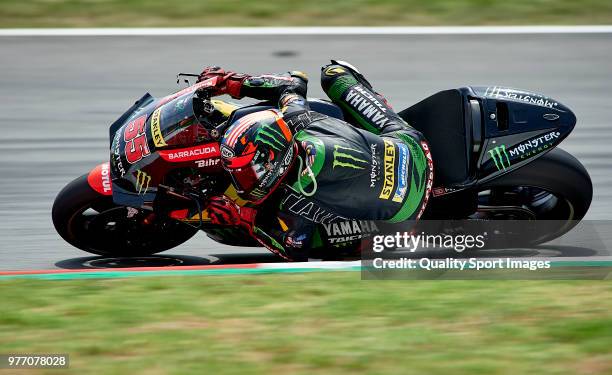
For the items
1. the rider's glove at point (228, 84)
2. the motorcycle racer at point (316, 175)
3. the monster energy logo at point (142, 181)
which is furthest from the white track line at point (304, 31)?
the monster energy logo at point (142, 181)

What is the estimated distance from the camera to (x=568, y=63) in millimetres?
10352

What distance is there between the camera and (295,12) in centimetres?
1151

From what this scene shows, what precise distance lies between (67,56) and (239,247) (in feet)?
14.1

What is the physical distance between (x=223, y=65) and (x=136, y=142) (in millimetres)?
4648

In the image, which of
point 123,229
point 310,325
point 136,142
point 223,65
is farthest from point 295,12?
point 310,325

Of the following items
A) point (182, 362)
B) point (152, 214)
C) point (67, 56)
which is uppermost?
point (67, 56)

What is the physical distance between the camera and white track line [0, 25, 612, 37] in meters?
11.0

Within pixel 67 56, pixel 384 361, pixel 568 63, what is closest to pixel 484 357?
pixel 384 361

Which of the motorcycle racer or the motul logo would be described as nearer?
the motorcycle racer

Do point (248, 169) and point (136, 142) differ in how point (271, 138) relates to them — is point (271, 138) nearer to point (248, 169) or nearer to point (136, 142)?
point (248, 169)

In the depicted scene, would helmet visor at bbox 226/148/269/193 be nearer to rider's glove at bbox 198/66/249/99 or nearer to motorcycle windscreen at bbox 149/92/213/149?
motorcycle windscreen at bbox 149/92/213/149

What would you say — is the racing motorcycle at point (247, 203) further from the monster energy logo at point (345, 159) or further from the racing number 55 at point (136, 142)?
the monster energy logo at point (345, 159)

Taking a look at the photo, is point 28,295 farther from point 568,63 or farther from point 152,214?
point 568,63

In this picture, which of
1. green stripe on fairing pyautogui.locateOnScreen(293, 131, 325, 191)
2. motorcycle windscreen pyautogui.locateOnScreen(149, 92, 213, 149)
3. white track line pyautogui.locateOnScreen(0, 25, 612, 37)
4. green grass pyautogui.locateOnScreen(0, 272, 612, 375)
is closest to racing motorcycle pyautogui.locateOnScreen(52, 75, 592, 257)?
motorcycle windscreen pyautogui.locateOnScreen(149, 92, 213, 149)
